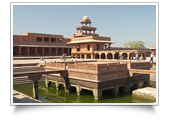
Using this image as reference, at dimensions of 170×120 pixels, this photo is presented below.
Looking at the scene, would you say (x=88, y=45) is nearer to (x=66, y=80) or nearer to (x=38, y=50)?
(x=38, y=50)

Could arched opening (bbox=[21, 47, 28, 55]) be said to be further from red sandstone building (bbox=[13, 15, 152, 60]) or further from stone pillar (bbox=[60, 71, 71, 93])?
stone pillar (bbox=[60, 71, 71, 93])

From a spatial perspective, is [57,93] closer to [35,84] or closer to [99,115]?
[35,84]

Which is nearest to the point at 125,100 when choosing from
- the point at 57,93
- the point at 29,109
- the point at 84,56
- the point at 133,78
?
the point at 133,78

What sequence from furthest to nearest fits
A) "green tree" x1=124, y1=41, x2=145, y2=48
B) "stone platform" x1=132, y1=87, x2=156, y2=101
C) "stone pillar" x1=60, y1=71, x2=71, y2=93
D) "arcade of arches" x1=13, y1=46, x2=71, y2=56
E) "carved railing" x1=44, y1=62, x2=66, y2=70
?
"green tree" x1=124, y1=41, x2=145, y2=48 → "arcade of arches" x1=13, y1=46, x2=71, y2=56 → "carved railing" x1=44, y1=62, x2=66, y2=70 → "stone pillar" x1=60, y1=71, x2=71, y2=93 → "stone platform" x1=132, y1=87, x2=156, y2=101

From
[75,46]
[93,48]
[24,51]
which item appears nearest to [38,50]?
[24,51]

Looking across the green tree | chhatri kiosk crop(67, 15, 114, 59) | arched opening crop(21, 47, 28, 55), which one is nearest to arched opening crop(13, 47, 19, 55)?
arched opening crop(21, 47, 28, 55)

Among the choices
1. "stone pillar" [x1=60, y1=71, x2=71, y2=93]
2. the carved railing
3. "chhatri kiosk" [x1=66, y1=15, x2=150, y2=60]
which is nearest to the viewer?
"stone pillar" [x1=60, y1=71, x2=71, y2=93]

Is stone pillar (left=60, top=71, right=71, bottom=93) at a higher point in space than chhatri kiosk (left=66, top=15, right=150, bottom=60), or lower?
lower

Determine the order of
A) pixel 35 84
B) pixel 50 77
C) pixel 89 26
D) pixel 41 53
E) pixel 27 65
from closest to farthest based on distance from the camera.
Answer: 1. pixel 35 84
2. pixel 50 77
3. pixel 27 65
4. pixel 41 53
5. pixel 89 26

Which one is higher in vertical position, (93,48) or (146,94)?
(93,48)

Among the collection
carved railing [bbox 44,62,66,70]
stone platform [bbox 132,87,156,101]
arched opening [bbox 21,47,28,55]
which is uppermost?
arched opening [bbox 21,47,28,55]

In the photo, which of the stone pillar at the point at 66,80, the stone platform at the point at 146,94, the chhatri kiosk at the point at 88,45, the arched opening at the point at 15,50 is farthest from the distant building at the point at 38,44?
the stone platform at the point at 146,94

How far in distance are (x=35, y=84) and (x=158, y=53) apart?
33.0ft

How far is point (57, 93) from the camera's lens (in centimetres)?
1642
